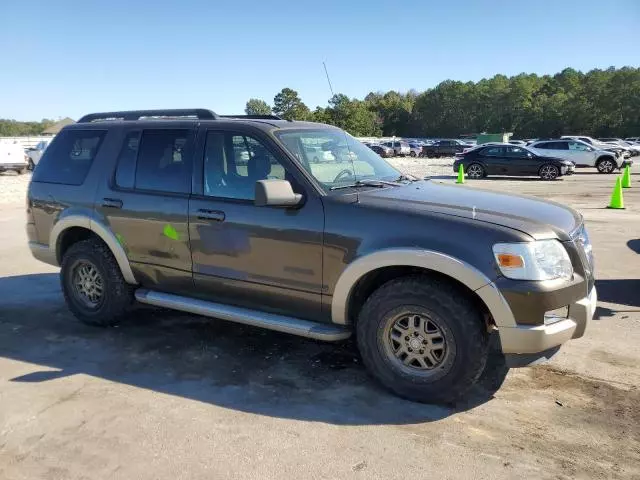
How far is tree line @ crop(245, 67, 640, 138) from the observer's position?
87.6 m

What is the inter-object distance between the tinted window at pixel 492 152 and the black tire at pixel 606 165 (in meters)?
5.84

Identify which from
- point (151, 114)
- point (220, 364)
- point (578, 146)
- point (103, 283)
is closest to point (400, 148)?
point (578, 146)

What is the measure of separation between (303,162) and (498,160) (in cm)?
2122

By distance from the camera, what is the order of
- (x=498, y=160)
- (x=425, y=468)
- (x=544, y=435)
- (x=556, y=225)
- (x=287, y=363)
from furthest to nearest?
1. (x=498, y=160)
2. (x=287, y=363)
3. (x=556, y=225)
4. (x=544, y=435)
5. (x=425, y=468)

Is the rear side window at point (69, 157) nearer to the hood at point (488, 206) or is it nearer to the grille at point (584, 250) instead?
the hood at point (488, 206)

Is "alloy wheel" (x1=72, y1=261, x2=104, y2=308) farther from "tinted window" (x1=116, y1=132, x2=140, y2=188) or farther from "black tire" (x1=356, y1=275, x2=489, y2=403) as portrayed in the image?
"black tire" (x1=356, y1=275, x2=489, y2=403)

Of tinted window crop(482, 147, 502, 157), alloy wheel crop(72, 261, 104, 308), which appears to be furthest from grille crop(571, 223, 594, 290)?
tinted window crop(482, 147, 502, 157)

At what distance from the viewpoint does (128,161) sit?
5023 millimetres

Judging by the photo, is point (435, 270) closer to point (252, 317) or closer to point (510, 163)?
point (252, 317)

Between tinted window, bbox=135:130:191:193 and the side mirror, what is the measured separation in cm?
96

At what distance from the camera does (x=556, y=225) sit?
367 cm

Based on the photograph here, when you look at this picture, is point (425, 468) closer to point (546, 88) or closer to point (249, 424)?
point (249, 424)

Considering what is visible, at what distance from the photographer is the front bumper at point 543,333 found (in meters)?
3.41

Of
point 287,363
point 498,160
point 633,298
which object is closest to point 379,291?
point 287,363
